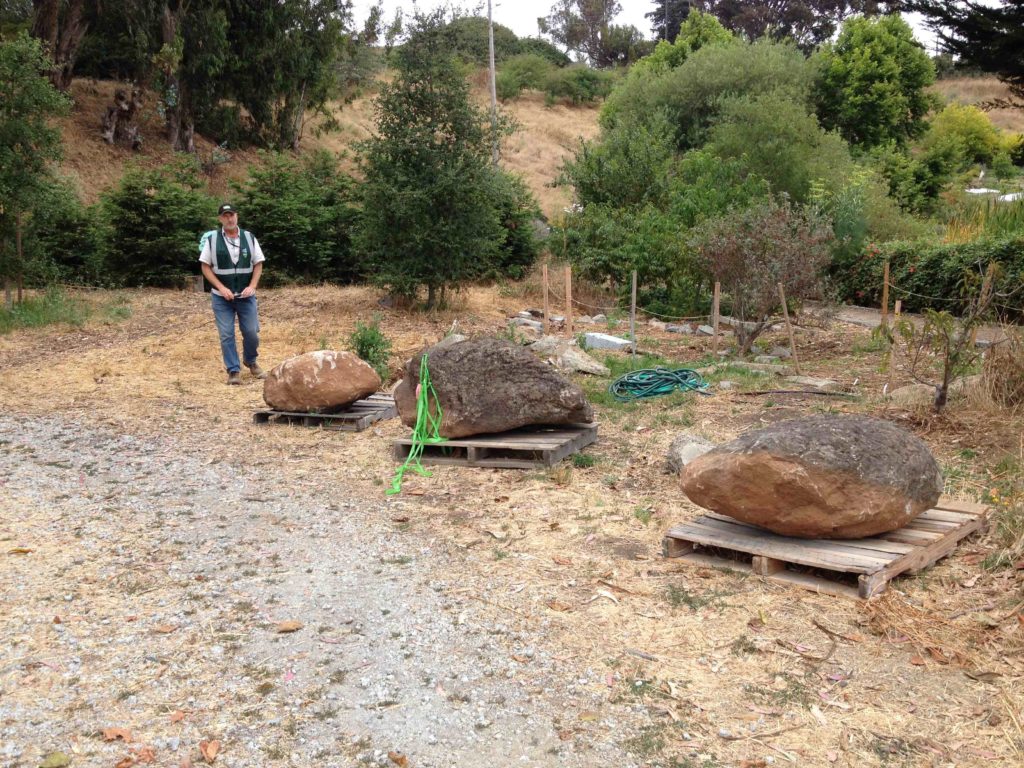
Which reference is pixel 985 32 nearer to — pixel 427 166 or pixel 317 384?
pixel 427 166

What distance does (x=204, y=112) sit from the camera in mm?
27562

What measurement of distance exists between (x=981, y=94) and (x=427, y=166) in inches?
1728

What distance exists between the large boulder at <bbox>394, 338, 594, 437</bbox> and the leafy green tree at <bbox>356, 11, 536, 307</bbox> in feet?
22.4

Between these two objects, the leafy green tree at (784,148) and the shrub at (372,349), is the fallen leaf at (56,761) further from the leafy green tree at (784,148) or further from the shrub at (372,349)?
the leafy green tree at (784,148)

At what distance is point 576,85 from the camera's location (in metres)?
48.1

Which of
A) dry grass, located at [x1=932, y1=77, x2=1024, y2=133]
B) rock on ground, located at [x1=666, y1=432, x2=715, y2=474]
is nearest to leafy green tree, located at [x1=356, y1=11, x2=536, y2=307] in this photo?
rock on ground, located at [x1=666, y1=432, x2=715, y2=474]

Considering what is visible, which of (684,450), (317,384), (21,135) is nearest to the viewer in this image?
(684,450)

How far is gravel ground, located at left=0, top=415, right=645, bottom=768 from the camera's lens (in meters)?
3.05

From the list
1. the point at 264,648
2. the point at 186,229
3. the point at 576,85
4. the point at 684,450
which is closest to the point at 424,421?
the point at 684,450

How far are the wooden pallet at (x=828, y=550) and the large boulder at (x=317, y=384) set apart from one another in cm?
383

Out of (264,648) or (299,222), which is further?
(299,222)

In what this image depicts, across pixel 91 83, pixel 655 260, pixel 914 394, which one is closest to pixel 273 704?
pixel 914 394

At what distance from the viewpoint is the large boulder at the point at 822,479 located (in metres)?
4.36

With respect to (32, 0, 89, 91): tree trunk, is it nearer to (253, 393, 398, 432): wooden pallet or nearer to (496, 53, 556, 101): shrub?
(253, 393, 398, 432): wooden pallet
